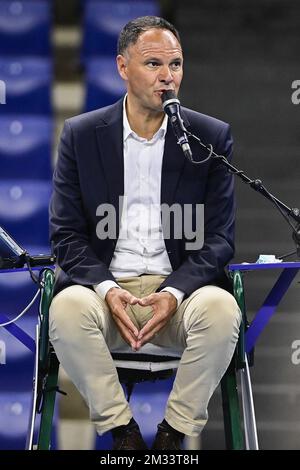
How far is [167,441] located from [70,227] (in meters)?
0.58

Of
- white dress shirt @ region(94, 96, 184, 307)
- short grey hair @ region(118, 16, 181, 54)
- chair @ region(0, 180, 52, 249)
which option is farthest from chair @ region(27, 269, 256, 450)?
chair @ region(0, 180, 52, 249)

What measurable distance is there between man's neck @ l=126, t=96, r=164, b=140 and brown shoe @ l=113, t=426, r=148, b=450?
0.75 meters

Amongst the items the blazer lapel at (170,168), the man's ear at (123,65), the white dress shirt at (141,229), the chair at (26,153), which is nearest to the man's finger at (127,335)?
the white dress shirt at (141,229)

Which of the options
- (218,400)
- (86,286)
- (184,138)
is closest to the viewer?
(184,138)

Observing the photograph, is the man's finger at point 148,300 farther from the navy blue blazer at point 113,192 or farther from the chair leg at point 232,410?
the chair leg at point 232,410

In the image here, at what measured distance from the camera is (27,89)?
13.4 ft

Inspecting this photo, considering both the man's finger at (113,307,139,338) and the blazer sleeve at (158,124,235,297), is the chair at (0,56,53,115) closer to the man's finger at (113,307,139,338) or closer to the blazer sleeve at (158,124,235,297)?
the blazer sleeve at (158,124,235,297)

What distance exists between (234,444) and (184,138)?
0.70 metres

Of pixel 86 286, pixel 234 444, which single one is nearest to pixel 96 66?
pixel 86 286

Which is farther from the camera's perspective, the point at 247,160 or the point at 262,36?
the point at 262,36

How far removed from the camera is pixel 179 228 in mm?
2410

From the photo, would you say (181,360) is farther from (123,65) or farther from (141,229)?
(123,65)

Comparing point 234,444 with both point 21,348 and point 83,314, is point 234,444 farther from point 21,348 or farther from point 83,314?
point 21,348

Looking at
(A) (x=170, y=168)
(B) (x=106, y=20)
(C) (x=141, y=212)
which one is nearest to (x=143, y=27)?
(A) (x=170, y=168)
